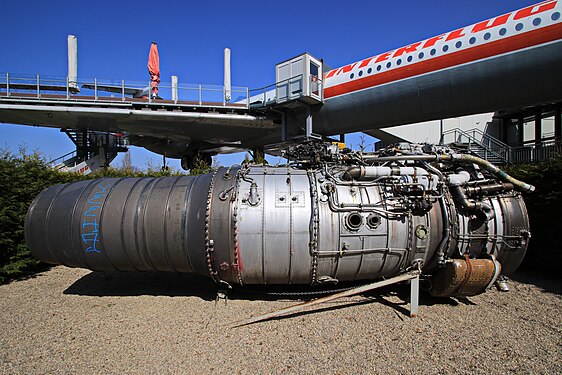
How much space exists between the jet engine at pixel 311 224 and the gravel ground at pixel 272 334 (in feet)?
2.30

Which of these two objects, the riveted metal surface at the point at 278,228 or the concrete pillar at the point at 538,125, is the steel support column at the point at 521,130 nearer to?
the concrete pillar at the point at 538,125

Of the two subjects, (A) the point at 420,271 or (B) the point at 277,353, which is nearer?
(B) the point at 277,353

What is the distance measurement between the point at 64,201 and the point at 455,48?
16.3 m

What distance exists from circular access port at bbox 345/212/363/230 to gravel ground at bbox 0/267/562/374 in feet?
5.49

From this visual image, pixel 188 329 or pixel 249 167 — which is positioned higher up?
pixel 249 167

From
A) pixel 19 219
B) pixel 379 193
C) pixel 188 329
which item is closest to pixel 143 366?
pixel 188 329

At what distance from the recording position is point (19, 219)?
813cm

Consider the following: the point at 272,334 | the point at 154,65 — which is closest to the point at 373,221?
the point at 272,334

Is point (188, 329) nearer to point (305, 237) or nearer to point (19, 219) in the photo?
point (305, 237)

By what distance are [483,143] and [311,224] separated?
2287 centimetres

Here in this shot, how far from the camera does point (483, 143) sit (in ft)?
74.7

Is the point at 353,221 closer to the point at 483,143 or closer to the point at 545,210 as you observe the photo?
the point at 545,210

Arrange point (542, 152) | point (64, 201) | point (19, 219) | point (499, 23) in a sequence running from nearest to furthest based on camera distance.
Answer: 1. point (64, 201)
2. point (19, 219)
3. point (499, 23)
4. point (542, 152)

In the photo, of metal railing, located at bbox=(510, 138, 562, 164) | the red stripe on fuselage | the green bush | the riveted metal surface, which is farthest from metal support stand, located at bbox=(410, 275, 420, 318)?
metal railing, located at bbox=(510, 138, 562, 164)
